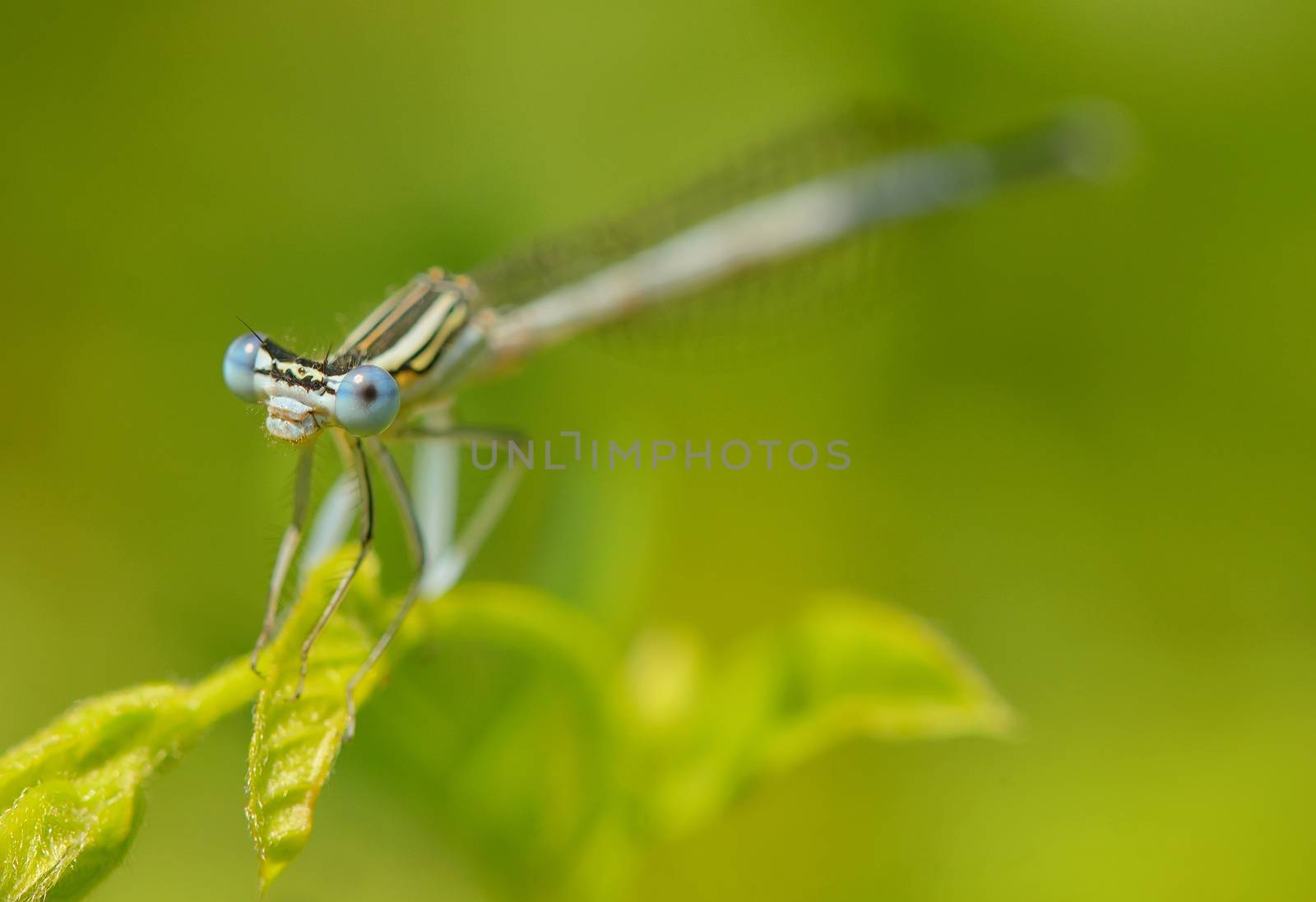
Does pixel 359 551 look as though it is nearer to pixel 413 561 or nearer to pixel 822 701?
pixel 413 561

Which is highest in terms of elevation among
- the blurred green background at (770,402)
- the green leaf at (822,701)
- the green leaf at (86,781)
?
the blurred green background at (770,402)

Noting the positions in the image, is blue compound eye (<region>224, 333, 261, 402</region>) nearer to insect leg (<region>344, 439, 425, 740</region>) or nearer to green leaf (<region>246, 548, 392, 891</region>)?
insect leg (<region>344, 439, 425, 740</region>)

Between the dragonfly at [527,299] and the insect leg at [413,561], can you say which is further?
the dragonfly at [527,299]

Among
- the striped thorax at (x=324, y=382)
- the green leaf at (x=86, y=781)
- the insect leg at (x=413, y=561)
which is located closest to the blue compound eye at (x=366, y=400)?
the striped thorax at (x=324, y=382)

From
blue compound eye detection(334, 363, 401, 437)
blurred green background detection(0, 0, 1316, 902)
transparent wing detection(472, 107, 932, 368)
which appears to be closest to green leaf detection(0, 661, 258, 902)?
blue compound eye detection(334, 363, 401, 437)

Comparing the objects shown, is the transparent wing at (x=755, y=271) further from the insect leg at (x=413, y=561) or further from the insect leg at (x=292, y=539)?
the insect leg at (x=292, y=539)

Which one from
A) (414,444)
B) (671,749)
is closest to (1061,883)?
(671,749)

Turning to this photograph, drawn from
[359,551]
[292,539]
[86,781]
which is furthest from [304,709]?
[292,539]
